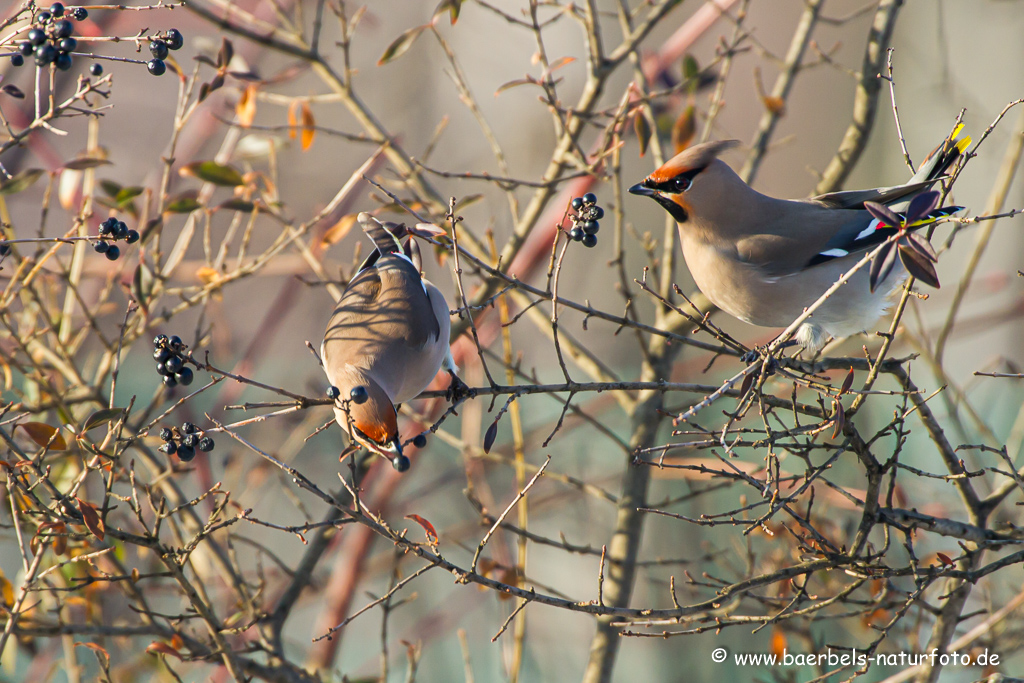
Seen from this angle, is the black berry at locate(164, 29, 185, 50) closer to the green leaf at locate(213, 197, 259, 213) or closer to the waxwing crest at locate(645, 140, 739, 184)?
the green leaf at locate(213, 197, 259, 213)

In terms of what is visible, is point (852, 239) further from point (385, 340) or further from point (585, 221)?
point (385, 340)

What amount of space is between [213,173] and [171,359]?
0.96 metres

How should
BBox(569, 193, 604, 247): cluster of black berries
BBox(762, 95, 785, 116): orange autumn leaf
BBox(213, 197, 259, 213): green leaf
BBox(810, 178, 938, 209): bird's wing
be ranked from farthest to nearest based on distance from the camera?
1. BBox(762, 95, 785, 116): orange autumn leaf
2. BBox(213, 197, 259, 213): green leaf
3. BBox(810, 178, 938, 209): bird's wing
4. BBox(569, 193, 604, 247): cluster of black berries

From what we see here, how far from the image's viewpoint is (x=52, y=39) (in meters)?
1.45

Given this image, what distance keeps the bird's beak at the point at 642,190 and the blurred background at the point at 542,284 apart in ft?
4.59

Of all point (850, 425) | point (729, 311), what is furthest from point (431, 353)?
point (850, 425)

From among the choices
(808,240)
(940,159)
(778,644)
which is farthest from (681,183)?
(778,644)

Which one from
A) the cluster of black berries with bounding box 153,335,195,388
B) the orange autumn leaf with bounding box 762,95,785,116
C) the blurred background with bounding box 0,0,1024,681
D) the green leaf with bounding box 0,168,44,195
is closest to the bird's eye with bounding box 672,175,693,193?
the orange autumn leaf with bounding box 762,95,785,116

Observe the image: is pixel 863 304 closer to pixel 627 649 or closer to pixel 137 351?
pixel 627 649

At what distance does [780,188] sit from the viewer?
5.16 m

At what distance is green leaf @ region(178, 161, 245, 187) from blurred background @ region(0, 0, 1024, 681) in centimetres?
138

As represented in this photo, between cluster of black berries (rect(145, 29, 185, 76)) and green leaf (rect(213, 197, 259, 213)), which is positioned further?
green leaf (rect(213, 197, 259, 213))

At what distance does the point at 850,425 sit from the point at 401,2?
5925 mm

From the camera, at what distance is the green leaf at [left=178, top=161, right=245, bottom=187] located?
2.39 metres
